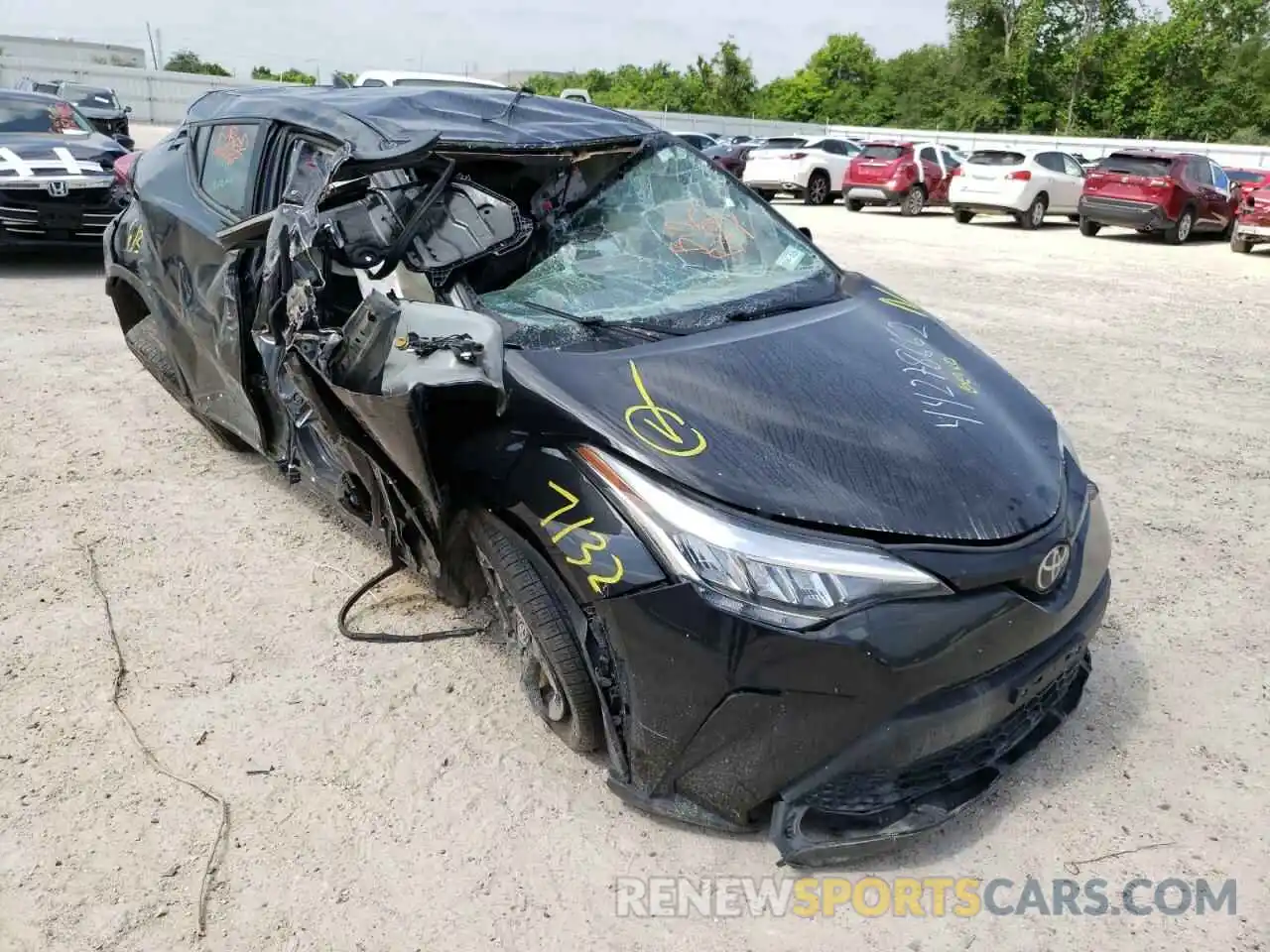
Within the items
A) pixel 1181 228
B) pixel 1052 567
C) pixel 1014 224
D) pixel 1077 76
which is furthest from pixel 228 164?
pixel 1077 76

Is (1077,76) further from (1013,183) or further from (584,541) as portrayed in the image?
(584,541)

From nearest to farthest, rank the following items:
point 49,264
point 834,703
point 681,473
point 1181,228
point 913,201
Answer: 1. point 834,703
2. point 681,473
3. point 49,264
4. point 1181,228
5. point 913,201

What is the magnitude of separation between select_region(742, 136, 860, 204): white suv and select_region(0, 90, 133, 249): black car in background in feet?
46.0

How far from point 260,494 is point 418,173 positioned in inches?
→ 79.2

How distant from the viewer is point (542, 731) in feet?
9.27

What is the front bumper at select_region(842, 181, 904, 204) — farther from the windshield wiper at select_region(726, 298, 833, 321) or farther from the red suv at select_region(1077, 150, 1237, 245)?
the windshield wiper at select_region(726, 298, 833, 321)

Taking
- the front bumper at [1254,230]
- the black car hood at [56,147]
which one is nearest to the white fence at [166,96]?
the front bumper at [1254,230]

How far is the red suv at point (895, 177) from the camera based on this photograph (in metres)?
19.0

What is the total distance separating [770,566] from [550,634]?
625 mm

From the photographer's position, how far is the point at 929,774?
2312mm

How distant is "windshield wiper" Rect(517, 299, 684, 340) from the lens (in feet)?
9.21

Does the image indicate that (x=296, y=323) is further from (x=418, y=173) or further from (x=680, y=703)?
(x=680, y=703)

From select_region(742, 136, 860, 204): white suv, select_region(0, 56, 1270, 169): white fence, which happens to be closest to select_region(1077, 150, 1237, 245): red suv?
select_region(742, 136, 860, 204): white suv

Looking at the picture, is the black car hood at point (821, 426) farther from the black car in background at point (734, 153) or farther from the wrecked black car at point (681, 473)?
the black car in background at point (734, 153)
